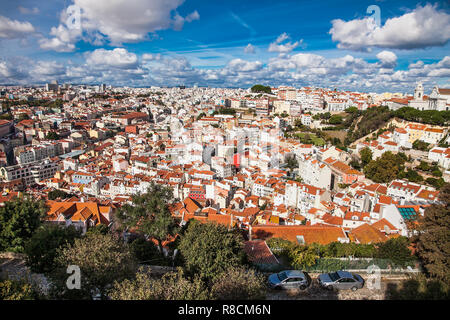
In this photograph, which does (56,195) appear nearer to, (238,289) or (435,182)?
(238,289)

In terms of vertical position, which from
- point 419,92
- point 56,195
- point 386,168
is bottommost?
point 56,195

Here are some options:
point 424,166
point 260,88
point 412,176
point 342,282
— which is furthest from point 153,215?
point 260,88

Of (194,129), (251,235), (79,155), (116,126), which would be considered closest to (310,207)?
(251,235)

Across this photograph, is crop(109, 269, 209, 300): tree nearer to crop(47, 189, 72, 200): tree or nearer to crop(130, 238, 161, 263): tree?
crop(130, 238, 161, 263): tree

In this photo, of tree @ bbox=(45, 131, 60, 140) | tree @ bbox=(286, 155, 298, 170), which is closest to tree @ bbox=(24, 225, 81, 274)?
tree @ bbox=(286, 155, 298, 170)

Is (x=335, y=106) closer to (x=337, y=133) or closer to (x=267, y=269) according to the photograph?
(x=337, y=133)
